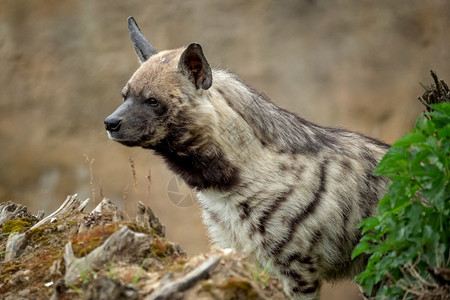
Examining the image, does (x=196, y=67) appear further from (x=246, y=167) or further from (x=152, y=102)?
(x=246, y=167)

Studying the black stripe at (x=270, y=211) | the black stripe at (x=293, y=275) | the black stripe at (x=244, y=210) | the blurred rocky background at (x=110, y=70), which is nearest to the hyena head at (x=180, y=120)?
the black stripe at (x=244, y=210)

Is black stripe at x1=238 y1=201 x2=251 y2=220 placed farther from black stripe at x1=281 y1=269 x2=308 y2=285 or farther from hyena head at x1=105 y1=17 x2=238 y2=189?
black stripe at x1=281 y1=269 x2=308 y2=285

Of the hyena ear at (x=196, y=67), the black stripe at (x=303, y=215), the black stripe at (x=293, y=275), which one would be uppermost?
the hyena ear at (x=196, y=67)

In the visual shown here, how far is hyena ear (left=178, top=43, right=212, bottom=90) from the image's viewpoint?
4617 millimetres

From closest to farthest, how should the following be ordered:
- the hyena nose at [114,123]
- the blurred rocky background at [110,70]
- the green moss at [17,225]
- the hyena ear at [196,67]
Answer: the hyena nose at [114,123] → the hyena ear at [196,67] → the green moss at [17,225] → the blurred rocky background at [110,70]

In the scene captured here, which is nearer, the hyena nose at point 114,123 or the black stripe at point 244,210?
the hyena nose at point 114,123

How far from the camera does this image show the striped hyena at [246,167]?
14.9ft

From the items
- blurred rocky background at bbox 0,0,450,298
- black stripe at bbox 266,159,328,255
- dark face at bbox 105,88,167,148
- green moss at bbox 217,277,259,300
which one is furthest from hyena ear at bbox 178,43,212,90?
blurred rocky background at bbox 0,0,450,298

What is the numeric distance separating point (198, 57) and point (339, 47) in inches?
171

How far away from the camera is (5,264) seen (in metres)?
4.13

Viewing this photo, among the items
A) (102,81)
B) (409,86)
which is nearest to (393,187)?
(409,86)

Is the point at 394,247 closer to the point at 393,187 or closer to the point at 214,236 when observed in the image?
the point at 393,187

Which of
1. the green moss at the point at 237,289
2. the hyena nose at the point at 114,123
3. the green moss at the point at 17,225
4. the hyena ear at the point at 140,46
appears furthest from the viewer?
the hyena ear at the point at 140,46

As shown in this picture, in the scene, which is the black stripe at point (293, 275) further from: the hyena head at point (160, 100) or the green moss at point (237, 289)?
the green moss at point (237, 289)
